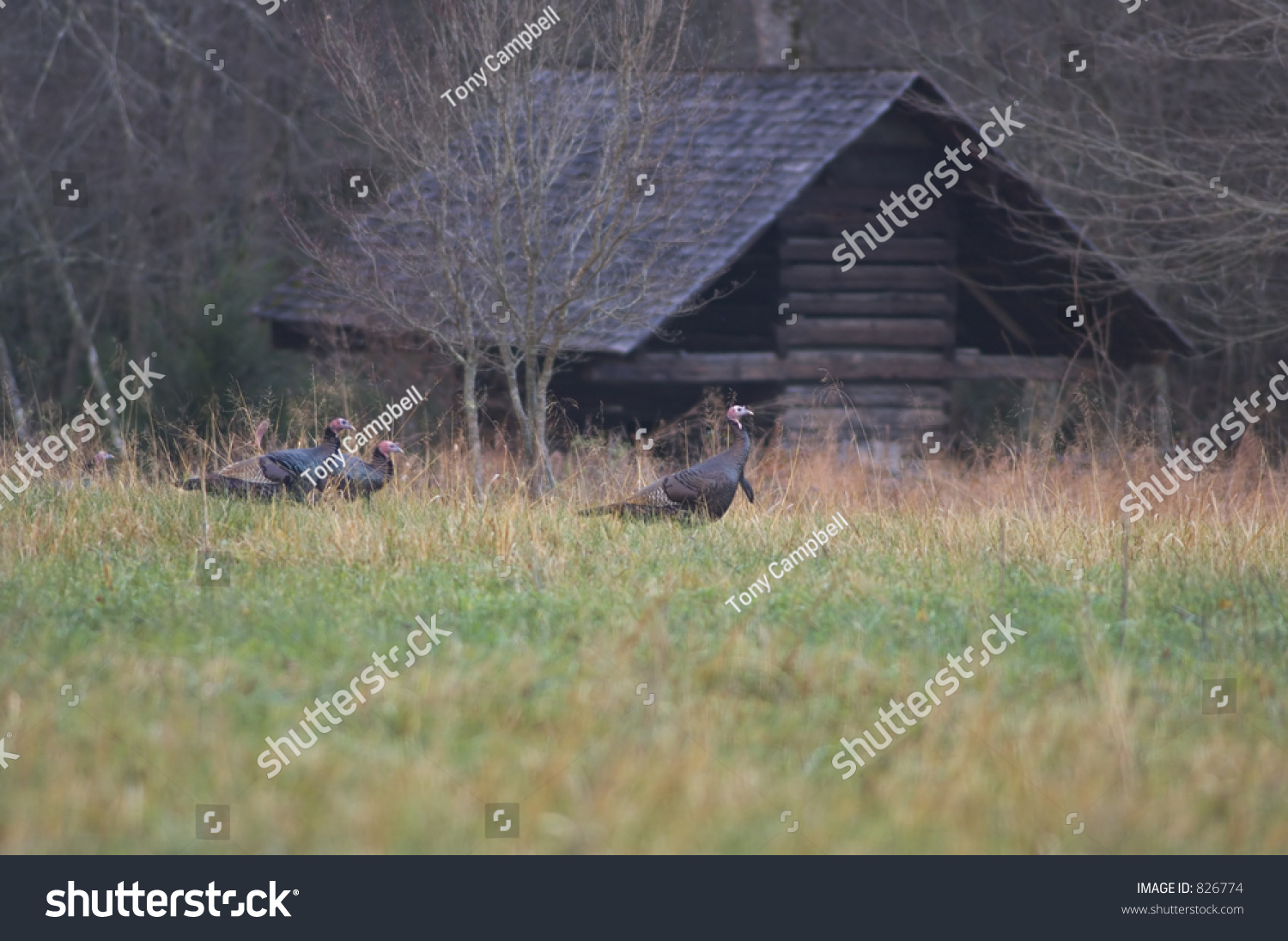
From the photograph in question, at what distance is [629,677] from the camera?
525cm

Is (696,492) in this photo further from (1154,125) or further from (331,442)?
(1154,125)

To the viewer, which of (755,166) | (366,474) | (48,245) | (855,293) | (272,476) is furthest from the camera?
(48,245)

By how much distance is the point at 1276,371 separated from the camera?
1984cm

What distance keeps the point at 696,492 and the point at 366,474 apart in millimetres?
2150

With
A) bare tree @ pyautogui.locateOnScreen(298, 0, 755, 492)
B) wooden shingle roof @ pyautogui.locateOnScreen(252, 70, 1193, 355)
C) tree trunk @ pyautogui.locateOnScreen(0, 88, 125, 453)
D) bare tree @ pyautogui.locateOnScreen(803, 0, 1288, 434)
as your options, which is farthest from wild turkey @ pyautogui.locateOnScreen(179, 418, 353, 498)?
tree trunk @ pyautogui.locateOnScreen(0, 88, 125, 453)

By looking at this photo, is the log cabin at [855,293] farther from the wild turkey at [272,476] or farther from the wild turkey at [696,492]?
the wild turkey at [696,492]

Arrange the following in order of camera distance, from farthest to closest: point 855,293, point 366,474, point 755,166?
point 855,293
point 755,166
point 366,474

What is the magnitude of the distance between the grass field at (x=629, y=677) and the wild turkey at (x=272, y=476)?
45cm

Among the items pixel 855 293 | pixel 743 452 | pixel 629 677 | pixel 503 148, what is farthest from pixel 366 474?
pixel 855 293

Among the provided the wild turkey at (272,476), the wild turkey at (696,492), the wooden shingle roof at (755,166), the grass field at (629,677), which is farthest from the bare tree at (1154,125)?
the wild turkey at (272,476)

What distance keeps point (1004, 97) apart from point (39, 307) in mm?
15121

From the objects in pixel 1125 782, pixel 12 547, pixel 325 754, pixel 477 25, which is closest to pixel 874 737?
pixel 1125 782

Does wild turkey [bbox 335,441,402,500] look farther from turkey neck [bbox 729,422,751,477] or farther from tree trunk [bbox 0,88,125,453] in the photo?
tree trunk [bbox 0,88,125,453]

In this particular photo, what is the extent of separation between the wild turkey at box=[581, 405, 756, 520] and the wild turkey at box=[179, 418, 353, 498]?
179cm
